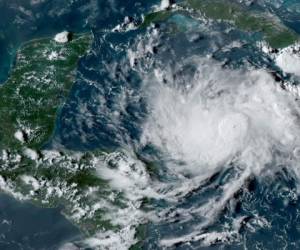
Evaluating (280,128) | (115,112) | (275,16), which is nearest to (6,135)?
(115,112)

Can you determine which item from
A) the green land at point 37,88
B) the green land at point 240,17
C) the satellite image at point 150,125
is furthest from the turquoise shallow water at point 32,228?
the green land at point 240,17

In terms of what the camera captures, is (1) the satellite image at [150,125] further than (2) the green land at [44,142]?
No

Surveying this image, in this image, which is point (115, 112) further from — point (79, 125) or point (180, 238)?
point (180, 238)

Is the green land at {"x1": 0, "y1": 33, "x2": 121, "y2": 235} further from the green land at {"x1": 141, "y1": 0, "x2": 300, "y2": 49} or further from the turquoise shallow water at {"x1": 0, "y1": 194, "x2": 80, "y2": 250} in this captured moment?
the green land at {"x1": 141, "y1": 0, "x2": 300, "y2": 49}

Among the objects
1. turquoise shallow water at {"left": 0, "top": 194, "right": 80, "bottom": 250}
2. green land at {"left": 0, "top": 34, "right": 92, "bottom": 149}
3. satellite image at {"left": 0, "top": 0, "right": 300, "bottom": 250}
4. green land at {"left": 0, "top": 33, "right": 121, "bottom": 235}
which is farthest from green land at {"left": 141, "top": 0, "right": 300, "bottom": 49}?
turquoise shallow water at {"left": 0, "top": 194, "right": 80, "bottom": 250}

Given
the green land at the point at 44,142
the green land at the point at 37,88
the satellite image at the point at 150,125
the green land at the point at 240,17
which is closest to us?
the satellite image at the point at 150,125

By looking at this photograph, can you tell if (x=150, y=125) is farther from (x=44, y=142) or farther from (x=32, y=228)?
(x=32, y=228)

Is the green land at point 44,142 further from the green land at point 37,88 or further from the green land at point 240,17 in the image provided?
the green land at point 240,17

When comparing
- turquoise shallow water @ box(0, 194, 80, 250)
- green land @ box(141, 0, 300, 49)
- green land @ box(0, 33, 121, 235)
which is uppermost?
green land @ box(141, 0, 300, 49)
